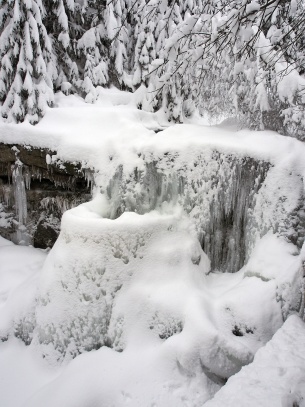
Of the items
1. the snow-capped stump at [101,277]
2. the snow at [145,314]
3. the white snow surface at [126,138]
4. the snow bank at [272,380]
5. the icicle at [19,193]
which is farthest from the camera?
the icicle at [19,193]

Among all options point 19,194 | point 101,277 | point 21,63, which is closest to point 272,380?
point 101,277

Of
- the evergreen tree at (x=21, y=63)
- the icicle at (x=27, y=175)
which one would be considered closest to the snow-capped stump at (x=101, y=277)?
the icicle at (x=27, y=175)

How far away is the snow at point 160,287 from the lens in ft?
11.5

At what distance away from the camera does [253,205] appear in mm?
4512

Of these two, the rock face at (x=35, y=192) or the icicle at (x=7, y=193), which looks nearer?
the rock face at (x=35, y=192)

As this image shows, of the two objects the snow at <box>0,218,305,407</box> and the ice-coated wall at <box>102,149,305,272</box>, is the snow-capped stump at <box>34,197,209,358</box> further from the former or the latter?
the ice-coated wall at <box>102,149,305,272</box>

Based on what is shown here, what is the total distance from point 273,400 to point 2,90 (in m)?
7.96

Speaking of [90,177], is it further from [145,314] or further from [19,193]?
[145,314]

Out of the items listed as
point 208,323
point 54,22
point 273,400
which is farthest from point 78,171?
point 54,22

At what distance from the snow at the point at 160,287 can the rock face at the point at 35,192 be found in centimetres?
105

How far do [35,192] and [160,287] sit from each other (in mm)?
4017

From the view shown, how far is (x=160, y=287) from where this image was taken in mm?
4242

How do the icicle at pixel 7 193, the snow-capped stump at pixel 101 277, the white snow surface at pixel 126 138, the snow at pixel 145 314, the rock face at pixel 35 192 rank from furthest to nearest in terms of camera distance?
the icicle at pixel 7 193 → the rock face at pixel 35 192 → the white snow surface at pixel 126 138 → the snow-capped stump at pixel 101 277 → the snow at pixel 145 314

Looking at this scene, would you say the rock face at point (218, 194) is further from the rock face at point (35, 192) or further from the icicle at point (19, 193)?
the icicle at point (19, 193)
